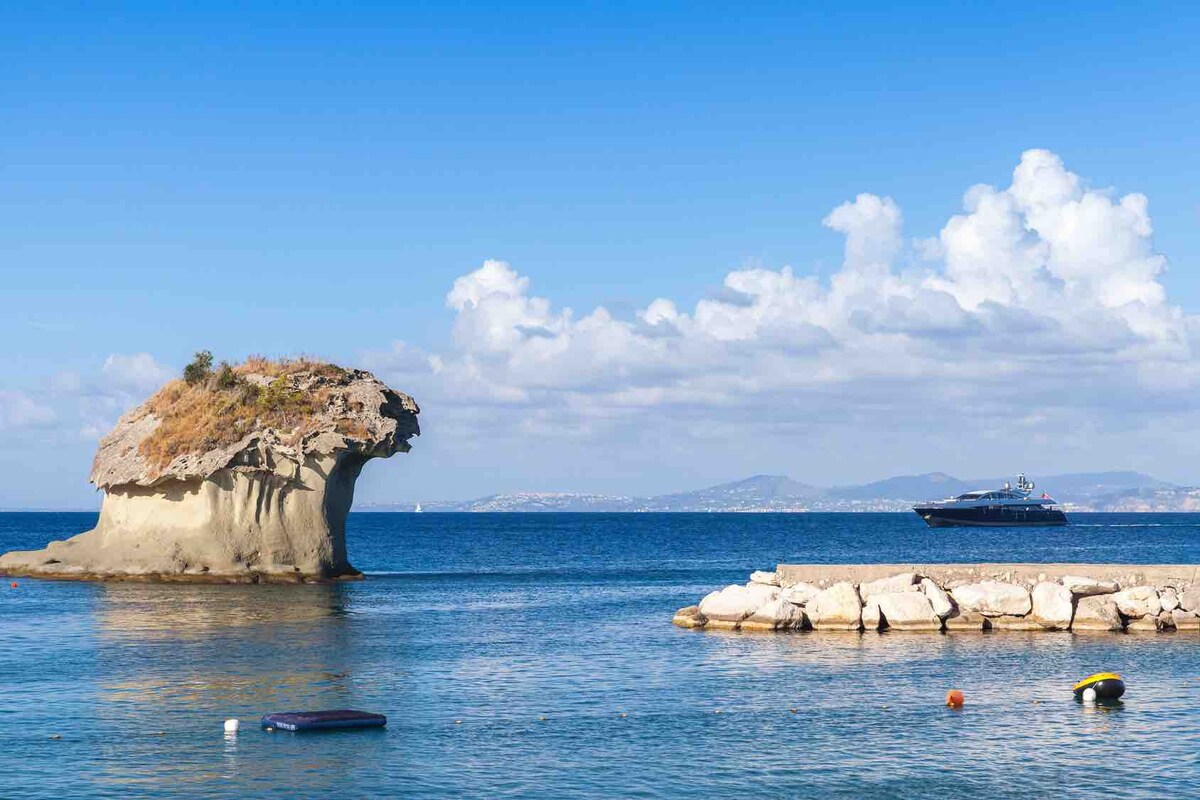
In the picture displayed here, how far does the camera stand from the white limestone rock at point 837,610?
155 ft

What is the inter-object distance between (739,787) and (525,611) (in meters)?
34.5

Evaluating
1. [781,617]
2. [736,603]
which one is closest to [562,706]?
[781,617]

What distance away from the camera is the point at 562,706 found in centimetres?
3234

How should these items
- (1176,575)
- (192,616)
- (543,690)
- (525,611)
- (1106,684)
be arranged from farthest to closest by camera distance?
1. (525,611)
2. (192,616)
3. (1176,575)
4. (543,690)
5. (1106,684)

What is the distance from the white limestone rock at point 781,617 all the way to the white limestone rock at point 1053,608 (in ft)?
26.6

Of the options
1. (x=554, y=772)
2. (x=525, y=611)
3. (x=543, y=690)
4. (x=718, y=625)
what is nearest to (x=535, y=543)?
(x=525, y=611)

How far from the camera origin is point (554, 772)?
2531 centimetres

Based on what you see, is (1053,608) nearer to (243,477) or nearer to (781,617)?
(781,617)

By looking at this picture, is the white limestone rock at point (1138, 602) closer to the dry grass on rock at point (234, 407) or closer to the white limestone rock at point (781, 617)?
the white limestone rock at point (781, 617)

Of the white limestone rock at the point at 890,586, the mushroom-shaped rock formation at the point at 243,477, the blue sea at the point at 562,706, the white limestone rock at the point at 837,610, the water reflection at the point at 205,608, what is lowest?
the blue sea at the point at 562,706

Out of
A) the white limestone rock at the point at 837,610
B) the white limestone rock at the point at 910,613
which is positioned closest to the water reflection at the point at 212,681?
the white limestone rock at the point at 837,610

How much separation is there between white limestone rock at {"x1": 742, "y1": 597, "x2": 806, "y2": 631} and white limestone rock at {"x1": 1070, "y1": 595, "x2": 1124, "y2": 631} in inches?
371

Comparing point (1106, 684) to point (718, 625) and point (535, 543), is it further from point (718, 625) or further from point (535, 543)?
point (535, 543)

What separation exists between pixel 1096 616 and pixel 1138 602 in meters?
1.57
